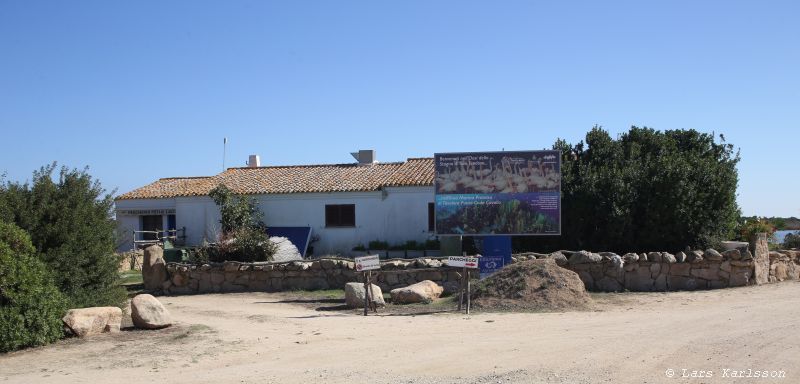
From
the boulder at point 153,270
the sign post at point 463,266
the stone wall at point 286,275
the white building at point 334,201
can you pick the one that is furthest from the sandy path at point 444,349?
the white building at point 334,201

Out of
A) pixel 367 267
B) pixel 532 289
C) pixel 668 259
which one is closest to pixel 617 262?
pixel 668 259

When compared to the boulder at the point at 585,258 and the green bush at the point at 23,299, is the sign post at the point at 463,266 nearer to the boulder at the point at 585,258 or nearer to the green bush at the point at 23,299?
the boulder at the point at 585,258

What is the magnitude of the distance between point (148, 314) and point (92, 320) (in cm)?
100

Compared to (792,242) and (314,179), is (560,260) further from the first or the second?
(314,179)

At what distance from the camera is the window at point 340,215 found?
29562mm

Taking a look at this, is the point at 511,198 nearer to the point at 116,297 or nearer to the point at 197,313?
the point at 197,313

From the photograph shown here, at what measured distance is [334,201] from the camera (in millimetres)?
29781

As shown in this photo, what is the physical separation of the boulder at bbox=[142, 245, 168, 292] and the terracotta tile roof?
9826mm

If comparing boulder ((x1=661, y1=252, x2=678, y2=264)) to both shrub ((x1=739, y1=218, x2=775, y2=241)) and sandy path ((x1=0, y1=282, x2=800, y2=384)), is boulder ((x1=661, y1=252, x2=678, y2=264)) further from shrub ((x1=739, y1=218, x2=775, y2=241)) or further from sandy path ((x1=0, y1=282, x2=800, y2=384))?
shrub ((x1=739, y1=218, x2=775, y2=241))

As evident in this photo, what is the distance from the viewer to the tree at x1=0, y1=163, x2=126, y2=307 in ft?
43.2

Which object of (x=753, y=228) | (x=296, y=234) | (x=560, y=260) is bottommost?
(x=560, y=260)

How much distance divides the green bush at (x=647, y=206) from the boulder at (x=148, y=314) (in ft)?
44.6

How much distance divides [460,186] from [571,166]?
6.85m

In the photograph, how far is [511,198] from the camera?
18.9m
